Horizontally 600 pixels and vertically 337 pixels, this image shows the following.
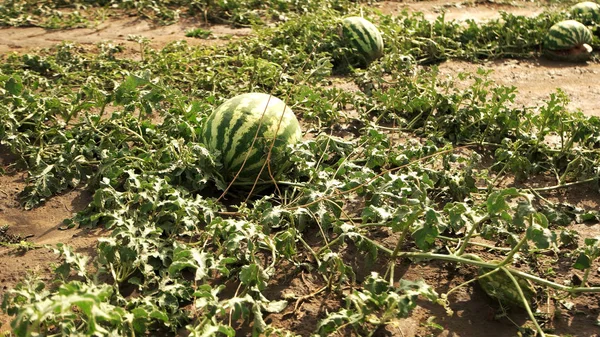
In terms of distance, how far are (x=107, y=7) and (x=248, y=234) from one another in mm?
5271

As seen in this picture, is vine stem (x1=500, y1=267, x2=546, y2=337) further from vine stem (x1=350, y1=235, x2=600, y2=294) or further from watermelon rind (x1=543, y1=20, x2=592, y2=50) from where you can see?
watermelon rind (x1=543, y1=20, x2=592, y2=50)

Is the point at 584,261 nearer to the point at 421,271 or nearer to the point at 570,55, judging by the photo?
the point at 421,271

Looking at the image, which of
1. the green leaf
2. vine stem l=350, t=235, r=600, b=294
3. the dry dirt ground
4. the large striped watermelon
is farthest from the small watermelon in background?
the green leaf

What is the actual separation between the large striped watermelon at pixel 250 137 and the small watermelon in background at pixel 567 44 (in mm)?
3883

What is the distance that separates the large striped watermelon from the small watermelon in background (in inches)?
153

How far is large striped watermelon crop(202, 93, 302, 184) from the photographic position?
14.4 ft

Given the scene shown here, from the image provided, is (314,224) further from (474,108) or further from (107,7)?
(107,7)

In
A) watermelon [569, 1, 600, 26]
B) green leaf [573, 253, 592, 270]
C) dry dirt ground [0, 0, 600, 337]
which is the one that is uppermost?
green leaf [573, 253, 592, 270]

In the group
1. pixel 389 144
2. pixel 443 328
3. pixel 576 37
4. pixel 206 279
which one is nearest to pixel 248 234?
pixel 206 279

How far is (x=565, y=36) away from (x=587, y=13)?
86cm

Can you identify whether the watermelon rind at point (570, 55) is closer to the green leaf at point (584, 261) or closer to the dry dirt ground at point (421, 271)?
the dry dirt ground at point (421, 271)

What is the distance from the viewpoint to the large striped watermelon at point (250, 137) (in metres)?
4.38

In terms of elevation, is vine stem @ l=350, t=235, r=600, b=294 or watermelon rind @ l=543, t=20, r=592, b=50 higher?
vine stem @ l=350, t=235, r=600, b=294

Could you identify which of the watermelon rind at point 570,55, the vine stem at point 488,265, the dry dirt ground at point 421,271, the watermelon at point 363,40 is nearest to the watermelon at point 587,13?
the watermelon rind at point 570,55
